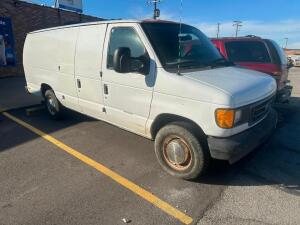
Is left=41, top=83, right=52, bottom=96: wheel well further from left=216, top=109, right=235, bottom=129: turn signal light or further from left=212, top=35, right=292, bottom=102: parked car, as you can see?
left=212, top=35, right=292, bottom=102: parked car

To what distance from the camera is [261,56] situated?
7.00 m

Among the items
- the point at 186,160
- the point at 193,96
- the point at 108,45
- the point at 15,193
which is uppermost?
the point at 108,45

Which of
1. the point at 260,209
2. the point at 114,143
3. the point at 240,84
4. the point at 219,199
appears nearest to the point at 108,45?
the point at 114,143

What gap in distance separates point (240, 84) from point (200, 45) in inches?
53.4

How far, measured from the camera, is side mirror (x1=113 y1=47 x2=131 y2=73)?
144 inches

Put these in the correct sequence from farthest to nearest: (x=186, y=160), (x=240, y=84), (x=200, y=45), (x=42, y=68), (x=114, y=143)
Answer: (x=42, y=68), (x=114, y=143), (x=200, y=45), (x=186, y=160), (x=240, y=84)

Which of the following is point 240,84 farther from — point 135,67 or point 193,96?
point 135,67

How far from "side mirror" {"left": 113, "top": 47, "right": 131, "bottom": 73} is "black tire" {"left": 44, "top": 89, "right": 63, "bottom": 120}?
293 cm

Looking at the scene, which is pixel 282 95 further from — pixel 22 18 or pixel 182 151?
pixel 22 18

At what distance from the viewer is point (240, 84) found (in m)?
3.51

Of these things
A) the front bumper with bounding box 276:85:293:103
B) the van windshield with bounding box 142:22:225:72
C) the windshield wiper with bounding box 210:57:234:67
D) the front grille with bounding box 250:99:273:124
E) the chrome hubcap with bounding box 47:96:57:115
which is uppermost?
the van windshield with bounding box 142:22:225:72

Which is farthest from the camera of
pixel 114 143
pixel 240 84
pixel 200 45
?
pixel 114 143

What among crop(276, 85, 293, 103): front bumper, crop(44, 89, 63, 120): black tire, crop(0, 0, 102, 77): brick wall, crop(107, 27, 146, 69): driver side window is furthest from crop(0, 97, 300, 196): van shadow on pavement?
crop(0, 0, 102, 77): brick wall

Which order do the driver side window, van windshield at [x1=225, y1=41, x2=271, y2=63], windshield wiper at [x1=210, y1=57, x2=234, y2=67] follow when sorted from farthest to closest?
van windshield at [x1=225, y1=41, x2=271, y2=63] → windshield wiper at [x1=210, y1=57, x2=234, y2=67] → the driver side window
